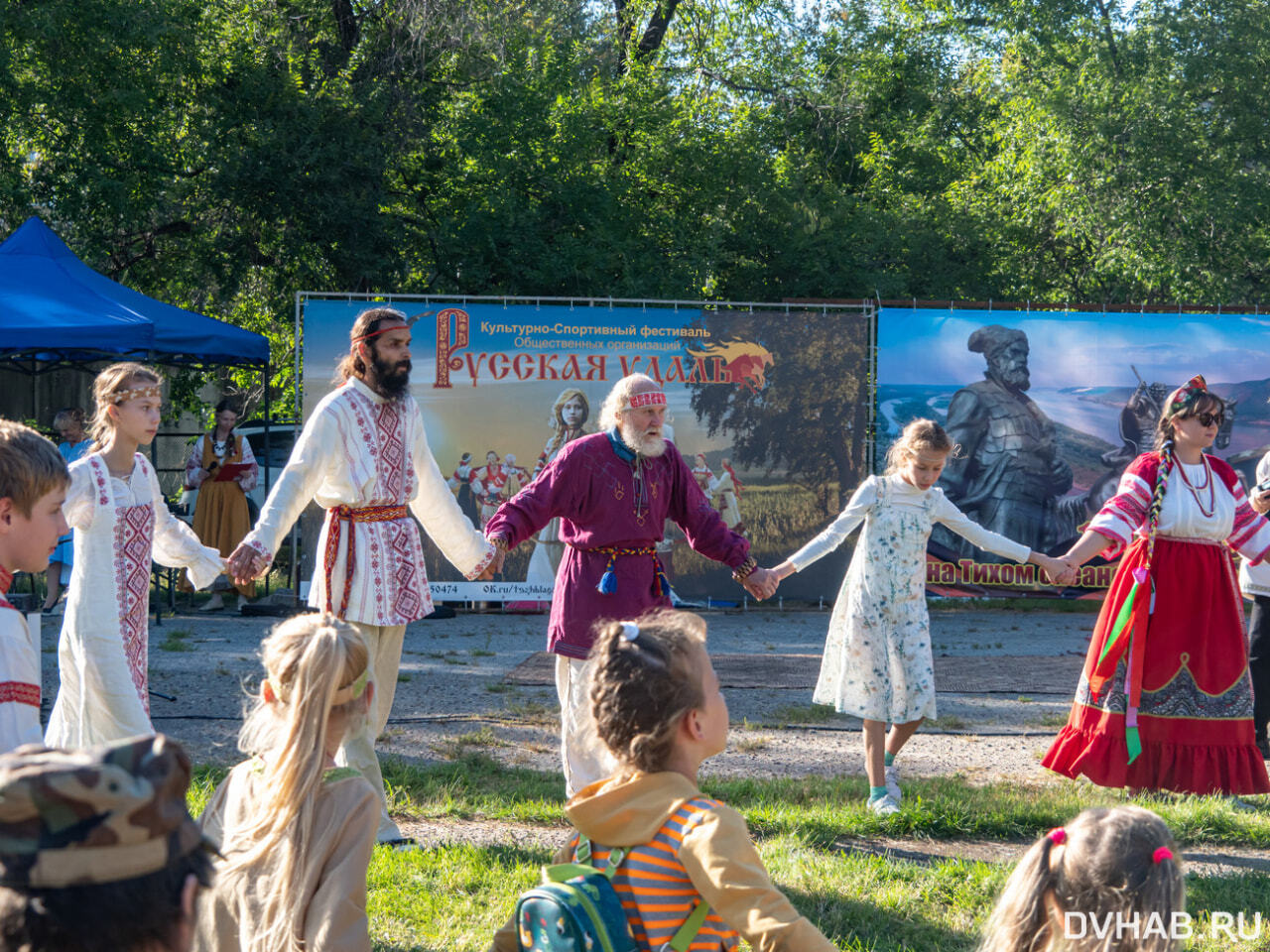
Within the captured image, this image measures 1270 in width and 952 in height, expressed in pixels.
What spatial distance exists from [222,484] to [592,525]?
27.4 feet

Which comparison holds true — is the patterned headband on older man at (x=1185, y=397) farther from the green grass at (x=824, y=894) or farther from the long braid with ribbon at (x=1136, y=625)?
the green grass at (x=824, y=894)

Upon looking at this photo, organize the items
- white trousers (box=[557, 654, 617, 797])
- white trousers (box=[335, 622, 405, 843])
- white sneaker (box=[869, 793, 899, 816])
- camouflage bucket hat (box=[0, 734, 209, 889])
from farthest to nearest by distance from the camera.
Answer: white sneaker (box=[869, 793, 899, 816])
white trousers (box=[557, 654, 617, 797])
white trousers (box=[335, 622, 405, 843])
camouflage bucket hat (box=[0, 734, 209, 889])

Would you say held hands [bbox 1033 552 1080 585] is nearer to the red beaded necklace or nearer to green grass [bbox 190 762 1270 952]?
the red beaded necklace

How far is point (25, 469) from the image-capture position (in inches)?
103

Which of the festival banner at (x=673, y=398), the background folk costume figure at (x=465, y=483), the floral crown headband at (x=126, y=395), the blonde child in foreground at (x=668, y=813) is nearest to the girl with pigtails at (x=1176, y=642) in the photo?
the blonde child in foreground at (x=668, y=813)

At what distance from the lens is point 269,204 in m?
15.5

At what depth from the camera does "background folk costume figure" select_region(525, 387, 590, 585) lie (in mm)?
11688

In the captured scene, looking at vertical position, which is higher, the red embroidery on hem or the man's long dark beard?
the man's long dark beard

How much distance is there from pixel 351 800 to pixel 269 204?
45.9 ft

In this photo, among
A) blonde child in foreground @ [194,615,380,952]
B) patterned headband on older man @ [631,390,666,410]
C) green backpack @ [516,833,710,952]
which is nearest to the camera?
green backpack @ [516,833,710,952]

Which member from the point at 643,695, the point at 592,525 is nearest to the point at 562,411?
the point at 592,525

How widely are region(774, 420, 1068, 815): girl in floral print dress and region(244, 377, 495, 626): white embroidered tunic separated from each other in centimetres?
167

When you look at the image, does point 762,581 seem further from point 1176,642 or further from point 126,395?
point 126,395

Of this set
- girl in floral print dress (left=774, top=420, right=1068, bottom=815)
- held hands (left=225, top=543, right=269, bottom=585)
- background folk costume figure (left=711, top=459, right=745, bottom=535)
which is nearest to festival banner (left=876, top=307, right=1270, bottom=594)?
background folk costume figure (left=711, top=459, right=745, bottom=535)
